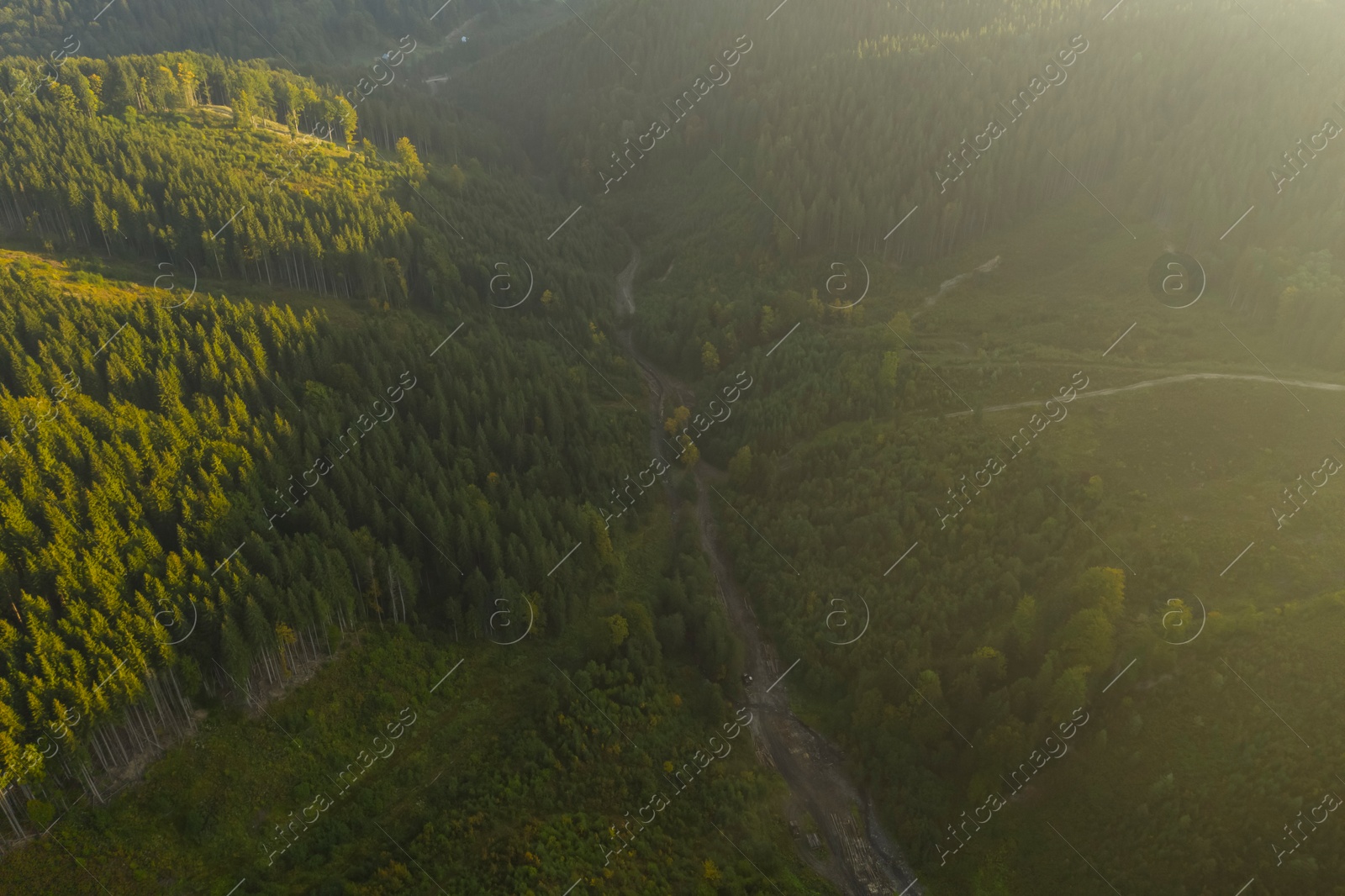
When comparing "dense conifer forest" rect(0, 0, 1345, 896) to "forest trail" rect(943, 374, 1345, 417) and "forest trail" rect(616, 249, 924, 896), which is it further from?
"forest trail" rect(943, 374, 1345, 417)

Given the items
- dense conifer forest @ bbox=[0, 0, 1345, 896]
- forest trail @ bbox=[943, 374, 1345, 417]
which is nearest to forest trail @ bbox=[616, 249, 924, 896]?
dense conifer forest @ bbox=[0, 0, 1345, 896]

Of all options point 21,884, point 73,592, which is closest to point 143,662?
point 73,592

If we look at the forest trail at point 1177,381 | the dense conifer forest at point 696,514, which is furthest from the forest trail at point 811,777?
the forest trail at point 1177,381

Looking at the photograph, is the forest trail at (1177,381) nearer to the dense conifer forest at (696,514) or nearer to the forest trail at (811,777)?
the dense conifer forest at (696,514)

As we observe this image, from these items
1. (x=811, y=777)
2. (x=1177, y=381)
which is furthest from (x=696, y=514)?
(x=1177, y=381)

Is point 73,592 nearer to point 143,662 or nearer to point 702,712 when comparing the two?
point 143,662
